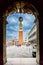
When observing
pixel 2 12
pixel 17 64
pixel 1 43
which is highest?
pixel 2 12

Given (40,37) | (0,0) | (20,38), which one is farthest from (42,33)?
(20,38)

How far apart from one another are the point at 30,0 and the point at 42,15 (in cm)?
106

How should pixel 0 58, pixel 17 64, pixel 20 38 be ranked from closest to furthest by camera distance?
pixel 0 58 → pixel 17 64 → pixel 20 38

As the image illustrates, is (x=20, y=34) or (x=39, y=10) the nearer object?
(x=39, y=10)

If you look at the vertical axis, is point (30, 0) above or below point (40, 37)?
above

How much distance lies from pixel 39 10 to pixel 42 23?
0.72 meters

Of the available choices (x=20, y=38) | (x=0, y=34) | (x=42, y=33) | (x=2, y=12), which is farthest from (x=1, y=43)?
(x=20, y=38)

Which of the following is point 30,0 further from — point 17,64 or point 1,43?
point 17,64

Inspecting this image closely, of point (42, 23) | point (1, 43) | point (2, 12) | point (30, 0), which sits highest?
point (30, 0)

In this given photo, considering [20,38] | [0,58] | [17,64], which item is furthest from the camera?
[20,38]

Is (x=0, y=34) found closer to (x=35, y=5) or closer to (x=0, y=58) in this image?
(x=0, y=58)

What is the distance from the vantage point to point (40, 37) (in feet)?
29.9

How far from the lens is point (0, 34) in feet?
30.0

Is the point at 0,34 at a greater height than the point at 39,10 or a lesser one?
lesser
